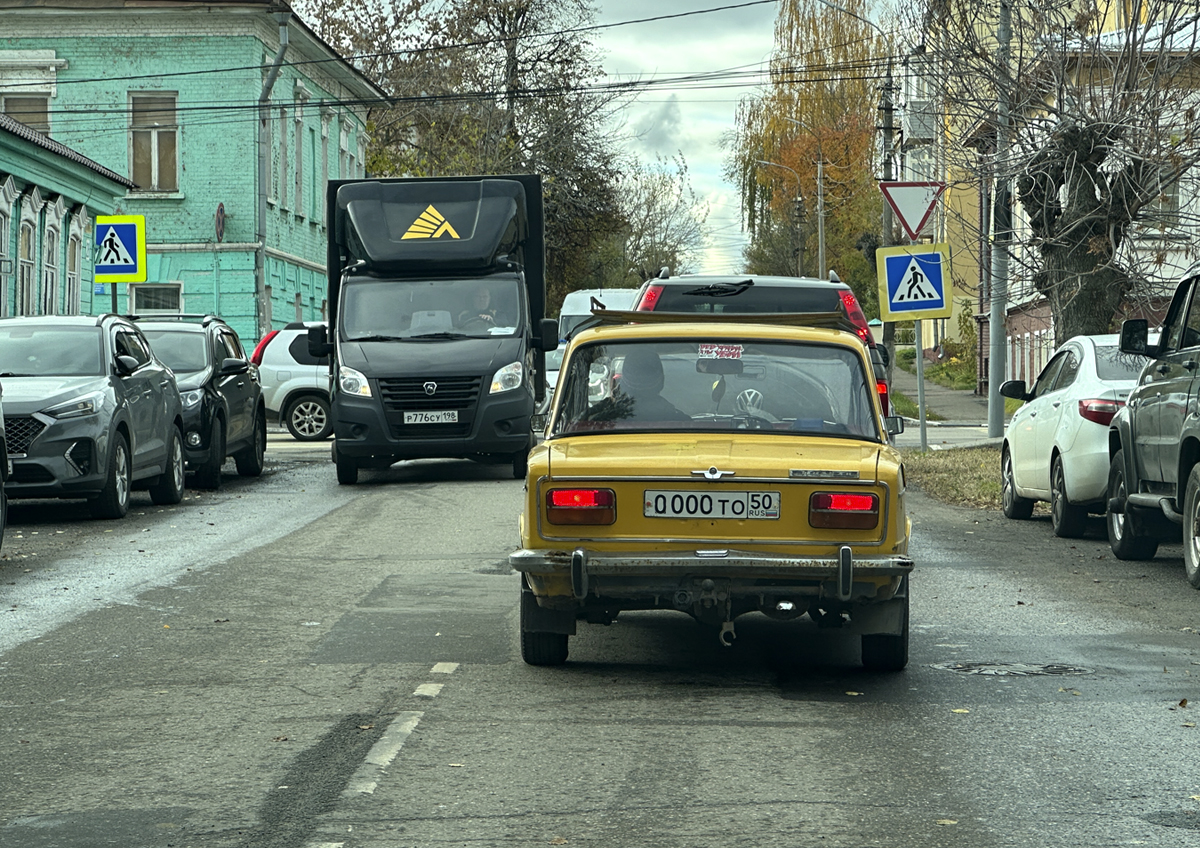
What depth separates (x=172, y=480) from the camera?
55.8ft

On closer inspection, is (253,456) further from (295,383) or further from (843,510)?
(843,510)

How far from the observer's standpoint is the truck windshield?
19.3m

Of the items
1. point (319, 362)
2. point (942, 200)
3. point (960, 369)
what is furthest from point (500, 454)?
point (960, 369)

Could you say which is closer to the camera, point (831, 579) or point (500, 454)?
point (831, 579)

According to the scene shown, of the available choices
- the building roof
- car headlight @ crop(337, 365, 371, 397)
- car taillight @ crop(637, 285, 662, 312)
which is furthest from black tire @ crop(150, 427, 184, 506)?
the building roof

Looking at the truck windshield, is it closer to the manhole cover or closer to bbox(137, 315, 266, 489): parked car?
bbox(137, 315, 266, 489): parked car

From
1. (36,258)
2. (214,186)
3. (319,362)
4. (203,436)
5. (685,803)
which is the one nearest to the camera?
(685,803)

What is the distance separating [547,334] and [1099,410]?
733cm

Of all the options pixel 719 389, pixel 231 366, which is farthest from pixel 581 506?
pixel 231 366

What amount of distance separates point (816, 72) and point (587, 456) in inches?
2189

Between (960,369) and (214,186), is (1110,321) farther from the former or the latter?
(960,369)

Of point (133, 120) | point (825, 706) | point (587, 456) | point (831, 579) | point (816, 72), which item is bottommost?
point (825, 706)

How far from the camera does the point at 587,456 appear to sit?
7.54 metres

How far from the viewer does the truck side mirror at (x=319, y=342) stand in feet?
64.2
